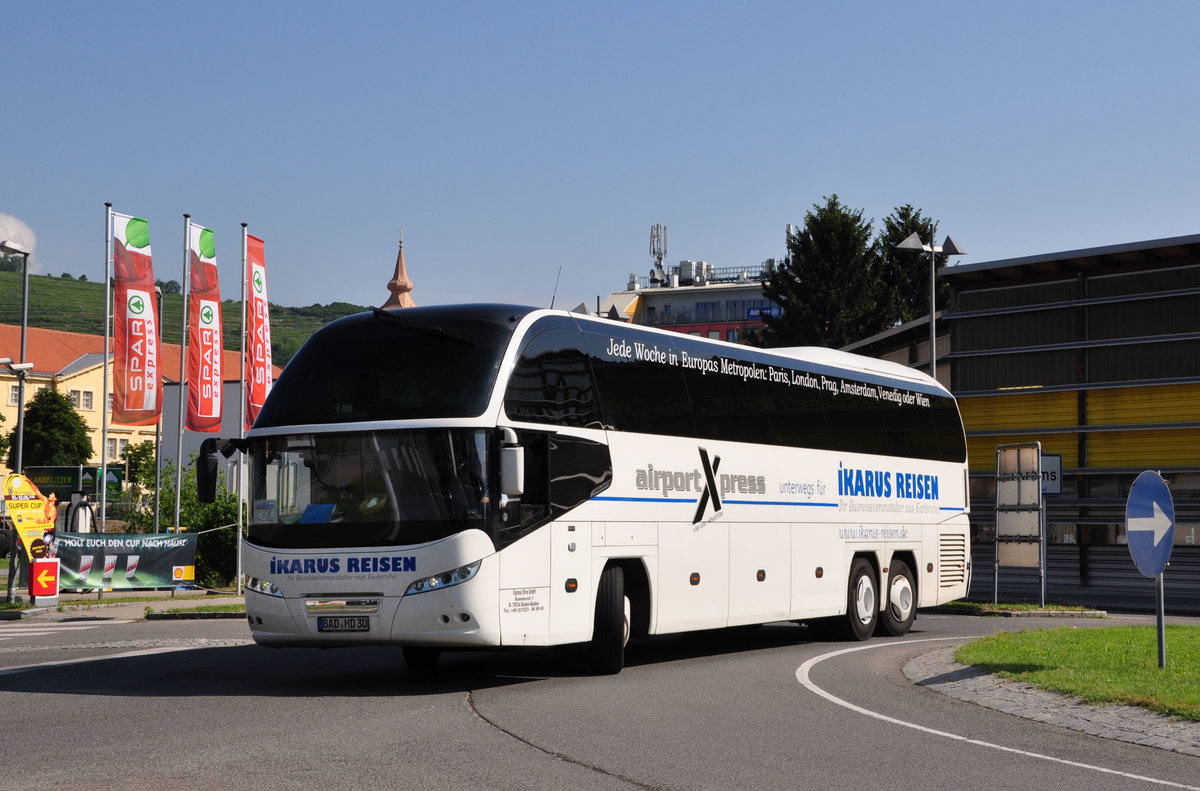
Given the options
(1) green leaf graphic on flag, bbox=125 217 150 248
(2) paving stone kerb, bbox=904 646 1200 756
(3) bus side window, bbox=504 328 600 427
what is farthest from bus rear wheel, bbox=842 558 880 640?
(1) green leaf graphic on flag, bbox=125 217 150 248

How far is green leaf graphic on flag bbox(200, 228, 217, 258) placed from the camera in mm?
34531

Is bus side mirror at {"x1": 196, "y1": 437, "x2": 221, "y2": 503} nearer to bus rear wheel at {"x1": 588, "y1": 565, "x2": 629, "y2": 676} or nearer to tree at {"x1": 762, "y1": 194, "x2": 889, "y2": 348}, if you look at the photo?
bus rear wheel at {"x1": 588, "y1": 565, "x2": 629, "y2": 676}

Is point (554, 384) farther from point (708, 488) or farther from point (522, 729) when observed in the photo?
point (522, 729)

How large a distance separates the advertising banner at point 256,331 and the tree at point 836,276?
139 ft

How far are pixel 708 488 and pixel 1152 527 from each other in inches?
185

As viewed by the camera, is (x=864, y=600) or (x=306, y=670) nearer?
(x=306, y=670)

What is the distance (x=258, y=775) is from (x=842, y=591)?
11936mm

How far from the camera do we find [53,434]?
8725 centimetres

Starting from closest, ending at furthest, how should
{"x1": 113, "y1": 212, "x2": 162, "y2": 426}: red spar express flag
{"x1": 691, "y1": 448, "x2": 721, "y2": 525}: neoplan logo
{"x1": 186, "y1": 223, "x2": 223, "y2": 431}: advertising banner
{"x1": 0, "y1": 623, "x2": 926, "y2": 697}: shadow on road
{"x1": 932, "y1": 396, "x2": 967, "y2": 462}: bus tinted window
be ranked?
1. {"x1": 0, "y1": 623, "x2": 926, "y2": 697}: shadow on road
2. {"x1": 691, "y1": 448, "x2": 721, "y2": 525}: neoplan logo
3. {"x1": 932, "y1": 396, "x2": 967, "y2": 462}: bus tinted window
4. {"x1": 113, "y1": 212, "x2": 162, "y2": 426}: red spar express flag
5. {"x1": 186, "y1": 223, "x2": 223, "y2": 431}: advertising banner

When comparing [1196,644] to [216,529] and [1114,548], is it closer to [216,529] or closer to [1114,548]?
[1114,548]

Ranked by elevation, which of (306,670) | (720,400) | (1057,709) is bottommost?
(306,670)

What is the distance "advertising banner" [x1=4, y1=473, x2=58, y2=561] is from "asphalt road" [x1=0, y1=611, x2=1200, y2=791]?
12208 millimetres

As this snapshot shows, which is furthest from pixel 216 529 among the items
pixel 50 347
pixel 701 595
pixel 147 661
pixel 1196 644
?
pixel 50 347

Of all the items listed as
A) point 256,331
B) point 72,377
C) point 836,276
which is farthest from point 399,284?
point 256,331
